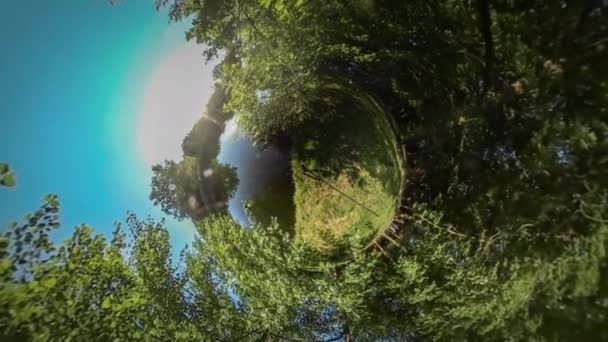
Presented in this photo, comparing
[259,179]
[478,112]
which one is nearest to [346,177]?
[259,179]

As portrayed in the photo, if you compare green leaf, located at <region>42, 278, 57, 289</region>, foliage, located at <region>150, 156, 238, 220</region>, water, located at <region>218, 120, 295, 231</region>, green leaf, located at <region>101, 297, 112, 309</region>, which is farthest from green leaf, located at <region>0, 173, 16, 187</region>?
water, located at <region>218, 120, 295, 231</region>

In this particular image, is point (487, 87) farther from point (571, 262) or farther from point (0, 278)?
point (0, 278)

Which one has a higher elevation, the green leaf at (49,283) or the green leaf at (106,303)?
the green leaf at (49,283)

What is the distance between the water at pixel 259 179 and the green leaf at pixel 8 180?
179cm

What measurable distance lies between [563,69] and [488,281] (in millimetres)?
2224

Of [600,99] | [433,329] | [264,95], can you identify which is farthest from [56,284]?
[600,99]

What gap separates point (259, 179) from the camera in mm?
4594

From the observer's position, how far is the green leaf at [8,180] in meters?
3.56

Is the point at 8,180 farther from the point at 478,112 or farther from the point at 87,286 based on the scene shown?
the point at 478,112

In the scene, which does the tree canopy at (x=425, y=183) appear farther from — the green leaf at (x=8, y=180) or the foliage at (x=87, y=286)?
the green leaf at (x=8, y=180)

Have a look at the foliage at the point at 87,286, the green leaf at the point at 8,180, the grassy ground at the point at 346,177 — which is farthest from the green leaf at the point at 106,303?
the grassy ground at the point at 346,177

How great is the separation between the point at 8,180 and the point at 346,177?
3290 millimetres

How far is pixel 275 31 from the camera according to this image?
3.88m

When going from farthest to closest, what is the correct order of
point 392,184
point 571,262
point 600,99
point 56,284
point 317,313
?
point 317,313
point 392,184
point 56,284
point 571,262
point 600,99
